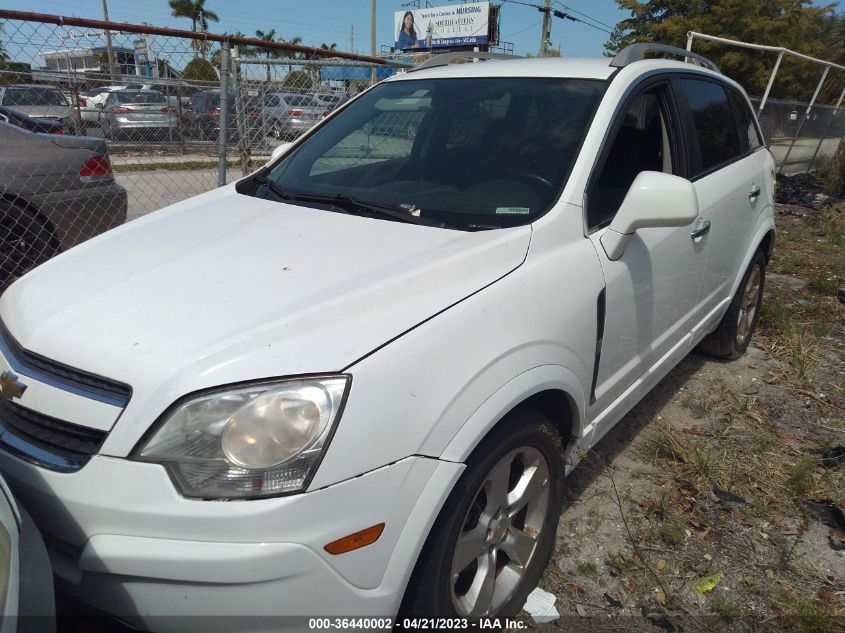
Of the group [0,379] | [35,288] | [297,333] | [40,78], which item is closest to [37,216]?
[40,78]

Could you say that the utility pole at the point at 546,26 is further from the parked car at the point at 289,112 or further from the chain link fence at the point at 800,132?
the parked car at the point at 289,112

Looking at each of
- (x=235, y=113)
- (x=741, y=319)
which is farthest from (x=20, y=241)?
(x=741, y=319)

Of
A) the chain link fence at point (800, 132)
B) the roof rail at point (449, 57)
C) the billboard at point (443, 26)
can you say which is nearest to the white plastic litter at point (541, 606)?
the roof rail at point (449, 57)

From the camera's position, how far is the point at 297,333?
1.59 metres

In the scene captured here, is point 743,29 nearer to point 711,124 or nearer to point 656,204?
point 711,124

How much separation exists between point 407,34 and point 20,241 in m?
51.9

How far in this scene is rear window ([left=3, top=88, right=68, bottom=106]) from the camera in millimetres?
5156

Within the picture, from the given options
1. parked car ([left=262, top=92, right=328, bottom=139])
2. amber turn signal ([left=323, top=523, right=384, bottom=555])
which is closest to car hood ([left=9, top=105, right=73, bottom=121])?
parked car ([left=262, top=92, right=328, bottom=139])

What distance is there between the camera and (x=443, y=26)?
47.5m

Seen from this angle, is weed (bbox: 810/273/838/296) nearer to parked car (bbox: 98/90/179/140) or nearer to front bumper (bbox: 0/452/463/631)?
front bumper (bbox: 0/452/463/631)

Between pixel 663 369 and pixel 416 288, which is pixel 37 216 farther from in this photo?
pixel 663 369

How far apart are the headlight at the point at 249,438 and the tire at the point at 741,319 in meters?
3.26

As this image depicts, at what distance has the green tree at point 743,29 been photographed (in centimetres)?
2620

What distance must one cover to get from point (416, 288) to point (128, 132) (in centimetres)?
670
